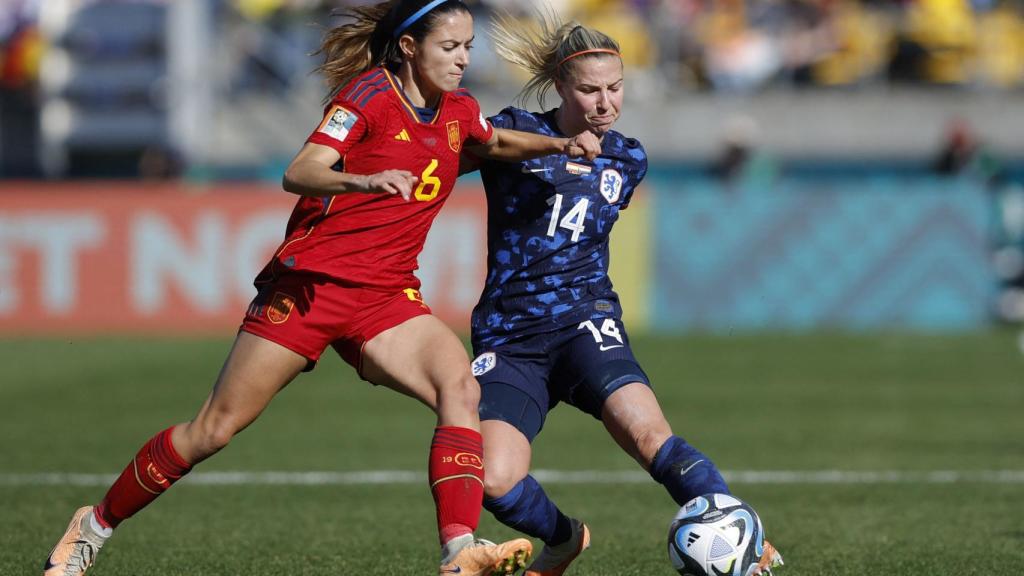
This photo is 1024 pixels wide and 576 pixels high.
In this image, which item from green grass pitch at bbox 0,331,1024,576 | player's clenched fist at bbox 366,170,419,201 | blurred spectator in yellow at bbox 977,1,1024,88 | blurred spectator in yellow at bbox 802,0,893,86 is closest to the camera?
player's clenched fist at bbox 366,170,419,201

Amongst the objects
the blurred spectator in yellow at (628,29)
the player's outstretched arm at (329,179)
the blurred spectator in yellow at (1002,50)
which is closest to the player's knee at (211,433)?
the player's outstretched arm at (329,179)

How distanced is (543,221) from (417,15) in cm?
101

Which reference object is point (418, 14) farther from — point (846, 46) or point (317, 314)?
point (846, 46)

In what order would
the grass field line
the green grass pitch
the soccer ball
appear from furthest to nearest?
1. the grass field line
2. the green grass pitch
3. the soccer ball

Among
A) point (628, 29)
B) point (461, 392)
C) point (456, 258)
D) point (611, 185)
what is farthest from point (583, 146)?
point (628, 29)

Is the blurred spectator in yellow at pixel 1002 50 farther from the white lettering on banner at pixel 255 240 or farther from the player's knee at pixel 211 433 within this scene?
the player's knee at pixel 211 433

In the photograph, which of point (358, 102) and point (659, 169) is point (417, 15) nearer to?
point (358, 102)

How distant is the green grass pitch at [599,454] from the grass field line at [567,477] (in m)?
0.06

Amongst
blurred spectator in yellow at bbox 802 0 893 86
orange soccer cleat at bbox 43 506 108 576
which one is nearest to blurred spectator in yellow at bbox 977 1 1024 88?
blurred spectator in yellow at bbox 802 0 893 86

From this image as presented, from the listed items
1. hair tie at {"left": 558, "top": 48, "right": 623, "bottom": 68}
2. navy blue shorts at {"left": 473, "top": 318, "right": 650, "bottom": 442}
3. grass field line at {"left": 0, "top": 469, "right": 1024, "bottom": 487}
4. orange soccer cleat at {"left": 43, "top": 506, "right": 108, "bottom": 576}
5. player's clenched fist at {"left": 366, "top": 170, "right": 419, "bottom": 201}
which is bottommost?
grass field line at {"left": 0, "top": 469, "right": 1024, "bottom": 487}

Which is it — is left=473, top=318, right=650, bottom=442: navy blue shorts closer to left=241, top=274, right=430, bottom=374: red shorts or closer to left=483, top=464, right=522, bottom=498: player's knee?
left=483, top=464, right=522, bottom=498: player's knee

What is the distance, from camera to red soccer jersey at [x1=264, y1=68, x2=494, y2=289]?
5.36 m

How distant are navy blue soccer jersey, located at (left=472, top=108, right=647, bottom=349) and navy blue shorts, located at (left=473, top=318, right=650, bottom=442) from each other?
55 mm

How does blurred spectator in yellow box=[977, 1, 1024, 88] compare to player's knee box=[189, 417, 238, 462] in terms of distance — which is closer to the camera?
player's knee box=[189, 417, 238, 462]
